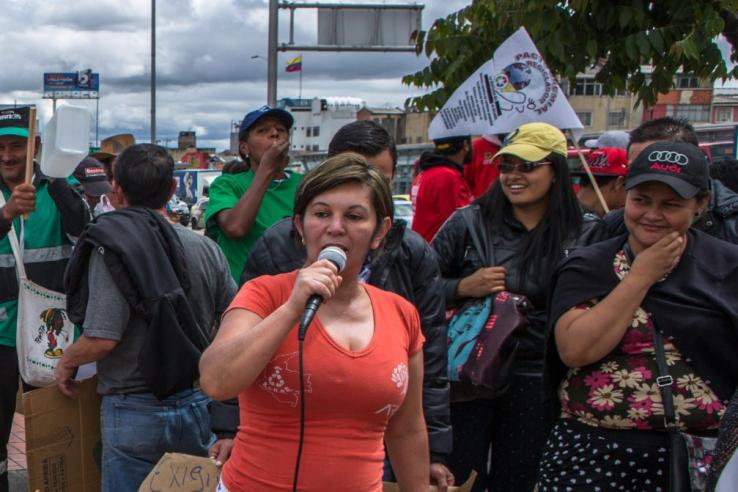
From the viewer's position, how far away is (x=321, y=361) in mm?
2074

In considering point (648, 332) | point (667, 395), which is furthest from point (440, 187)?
point (667, 395)

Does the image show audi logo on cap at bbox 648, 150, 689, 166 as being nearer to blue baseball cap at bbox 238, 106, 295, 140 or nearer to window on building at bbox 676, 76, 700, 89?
blue baseball cap at bbox 238, 106, 295, 140

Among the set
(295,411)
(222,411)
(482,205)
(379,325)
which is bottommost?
(222,411)

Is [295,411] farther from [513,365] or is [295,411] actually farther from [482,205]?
[482,205]

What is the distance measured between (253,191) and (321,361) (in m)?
1.91

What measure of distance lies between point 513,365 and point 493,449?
42 cm

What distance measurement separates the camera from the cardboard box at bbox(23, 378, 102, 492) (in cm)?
335

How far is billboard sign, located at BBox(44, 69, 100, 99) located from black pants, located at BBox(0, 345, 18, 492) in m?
83.9

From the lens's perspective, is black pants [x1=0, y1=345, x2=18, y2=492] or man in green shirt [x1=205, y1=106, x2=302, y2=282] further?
black pants [x1=0, y1=345, x2=18, y2=492]

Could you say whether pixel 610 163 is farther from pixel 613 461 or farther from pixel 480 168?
pixel 613 461

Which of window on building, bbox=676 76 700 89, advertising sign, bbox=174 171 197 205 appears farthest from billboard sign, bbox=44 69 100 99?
window on building, bbox=676 76 700 89

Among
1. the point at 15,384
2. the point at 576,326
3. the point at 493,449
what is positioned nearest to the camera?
the point at 576,326

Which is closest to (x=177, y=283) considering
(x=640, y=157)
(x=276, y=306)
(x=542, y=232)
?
(x=276, y=306)

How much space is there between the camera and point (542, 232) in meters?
3.46
